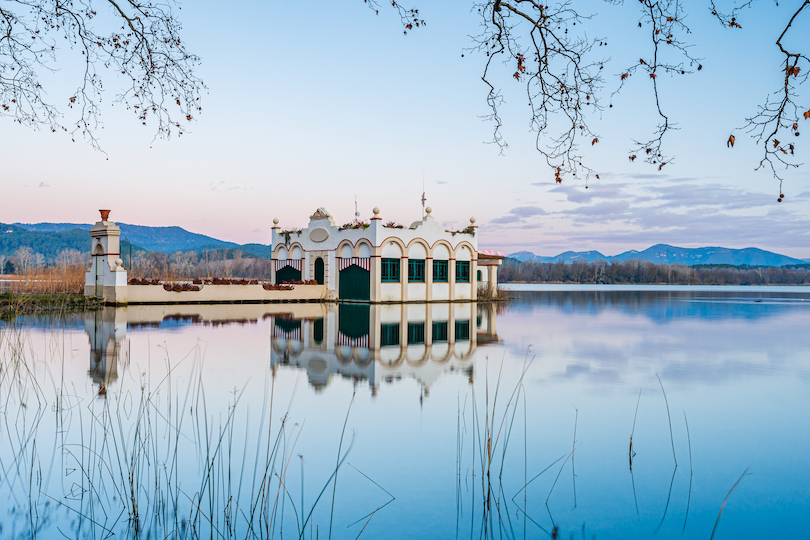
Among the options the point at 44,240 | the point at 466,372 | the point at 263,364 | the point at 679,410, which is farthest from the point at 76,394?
Result: the point at 44,240

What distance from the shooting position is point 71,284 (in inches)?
1060

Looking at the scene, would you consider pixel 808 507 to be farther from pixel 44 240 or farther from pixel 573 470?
pixel 44 240

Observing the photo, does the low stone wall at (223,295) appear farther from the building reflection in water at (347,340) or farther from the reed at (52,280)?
Result: the reed at (52,280)

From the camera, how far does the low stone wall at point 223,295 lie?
2702 centimetres

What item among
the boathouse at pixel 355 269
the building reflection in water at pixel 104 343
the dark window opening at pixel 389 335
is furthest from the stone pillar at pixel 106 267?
the dark window opening at pixel 389 335

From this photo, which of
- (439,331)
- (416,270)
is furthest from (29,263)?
(439,331)

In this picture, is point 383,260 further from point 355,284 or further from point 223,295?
point 223,295

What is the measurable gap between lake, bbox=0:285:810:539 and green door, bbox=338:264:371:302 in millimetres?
18826

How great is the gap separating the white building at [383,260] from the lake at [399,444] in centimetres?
1872

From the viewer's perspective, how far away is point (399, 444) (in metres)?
5.89

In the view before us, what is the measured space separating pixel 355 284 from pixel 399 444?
26.4 meters

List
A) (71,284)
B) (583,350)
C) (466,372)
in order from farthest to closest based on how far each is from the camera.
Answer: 1. (71,284)
2. (583,350)
3. (466,372)

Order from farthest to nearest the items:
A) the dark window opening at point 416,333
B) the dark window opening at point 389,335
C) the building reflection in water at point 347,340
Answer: the dark window opening at point 416,333
the dark window opening at point 389,335
the building reflection in water at point 347,340

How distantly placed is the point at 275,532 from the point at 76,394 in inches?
189
